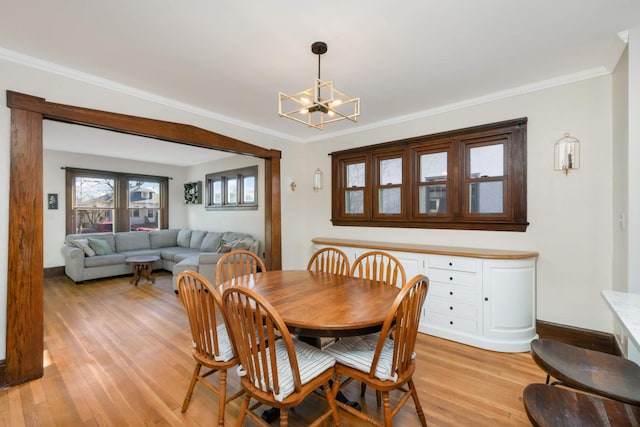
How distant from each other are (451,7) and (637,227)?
2000 mm

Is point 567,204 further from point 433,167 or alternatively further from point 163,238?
point 163,238

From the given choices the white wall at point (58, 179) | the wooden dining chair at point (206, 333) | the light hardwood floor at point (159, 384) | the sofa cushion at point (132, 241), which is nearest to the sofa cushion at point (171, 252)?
the sofa cushion at point (132, 241)

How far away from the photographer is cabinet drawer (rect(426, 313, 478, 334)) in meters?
2.92

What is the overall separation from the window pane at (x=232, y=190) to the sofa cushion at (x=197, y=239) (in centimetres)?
99

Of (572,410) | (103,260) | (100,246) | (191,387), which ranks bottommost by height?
(191,387)

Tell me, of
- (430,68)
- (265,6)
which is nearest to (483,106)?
(430,68)

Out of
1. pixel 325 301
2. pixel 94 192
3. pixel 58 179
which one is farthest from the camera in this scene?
pixel 94 192

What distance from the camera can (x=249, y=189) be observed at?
6020 mm

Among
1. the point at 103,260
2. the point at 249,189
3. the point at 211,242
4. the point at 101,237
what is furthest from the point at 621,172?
the point at 101,237

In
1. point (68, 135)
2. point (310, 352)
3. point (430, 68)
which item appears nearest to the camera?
point (310, 352)

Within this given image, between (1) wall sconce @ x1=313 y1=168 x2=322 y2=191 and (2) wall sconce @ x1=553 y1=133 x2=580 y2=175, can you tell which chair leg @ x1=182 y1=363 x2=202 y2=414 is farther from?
(2) wall sconce @ x1=553 y1=133 x2=580 y2=175

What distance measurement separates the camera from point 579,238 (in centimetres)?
271

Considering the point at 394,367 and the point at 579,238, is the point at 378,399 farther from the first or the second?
the point at 579,238

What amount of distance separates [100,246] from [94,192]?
1.59m
